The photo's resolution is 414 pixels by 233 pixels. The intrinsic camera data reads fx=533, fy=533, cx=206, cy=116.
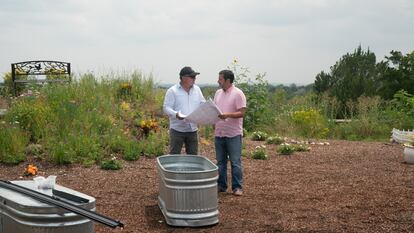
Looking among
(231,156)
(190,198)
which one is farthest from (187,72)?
(190,198)

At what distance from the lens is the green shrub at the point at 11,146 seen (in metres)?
7.87

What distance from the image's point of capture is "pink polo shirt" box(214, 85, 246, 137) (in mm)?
6234

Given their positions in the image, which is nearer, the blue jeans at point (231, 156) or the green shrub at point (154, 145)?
the blue jeans at point (231, 156)

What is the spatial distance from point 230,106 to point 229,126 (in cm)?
27

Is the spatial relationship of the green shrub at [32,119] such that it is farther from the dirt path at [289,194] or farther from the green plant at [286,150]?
the green plant at [286,150]

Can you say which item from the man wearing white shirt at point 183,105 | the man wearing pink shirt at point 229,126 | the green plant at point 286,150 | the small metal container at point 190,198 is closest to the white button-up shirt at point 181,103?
the man wearing white shirt at point 183,105

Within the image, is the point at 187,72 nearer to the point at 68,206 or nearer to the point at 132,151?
the point at 132,151

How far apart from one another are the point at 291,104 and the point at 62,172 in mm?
9216

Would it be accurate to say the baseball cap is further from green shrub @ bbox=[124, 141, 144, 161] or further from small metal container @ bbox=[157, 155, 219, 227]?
green shrub @ bbox=[124, 141, 144, 161]

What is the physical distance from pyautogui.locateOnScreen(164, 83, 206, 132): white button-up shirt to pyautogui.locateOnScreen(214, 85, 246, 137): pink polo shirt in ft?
0.91

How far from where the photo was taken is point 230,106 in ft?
20.5

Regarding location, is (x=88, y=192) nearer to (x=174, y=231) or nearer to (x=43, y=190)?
(x=174, y=231)

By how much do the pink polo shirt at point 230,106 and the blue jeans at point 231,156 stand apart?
0.29 feet

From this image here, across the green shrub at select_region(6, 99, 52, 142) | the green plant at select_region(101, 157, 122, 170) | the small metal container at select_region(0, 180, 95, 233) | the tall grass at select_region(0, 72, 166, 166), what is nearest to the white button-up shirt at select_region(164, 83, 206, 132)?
the green plant at select_region(101, 157, 122, 170)
